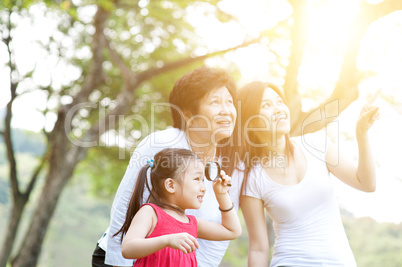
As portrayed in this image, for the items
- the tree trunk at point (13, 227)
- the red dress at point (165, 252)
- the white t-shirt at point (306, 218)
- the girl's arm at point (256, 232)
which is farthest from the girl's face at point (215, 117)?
the tree trunk at point (13, 227)

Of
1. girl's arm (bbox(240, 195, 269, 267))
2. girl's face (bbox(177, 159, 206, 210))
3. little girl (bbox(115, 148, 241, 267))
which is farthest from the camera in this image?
girl's arm (bbox(240, 195, 269, 267))

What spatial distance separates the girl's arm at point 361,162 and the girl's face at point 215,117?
77 centimetres

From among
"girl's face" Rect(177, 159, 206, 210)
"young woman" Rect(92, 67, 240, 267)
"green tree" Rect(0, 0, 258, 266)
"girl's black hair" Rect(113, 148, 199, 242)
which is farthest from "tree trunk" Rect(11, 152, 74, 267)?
"girl's face" Rect(177, 159, 206, 210)

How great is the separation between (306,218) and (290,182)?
0.26 meters

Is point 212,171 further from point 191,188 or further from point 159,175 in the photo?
point 159,175

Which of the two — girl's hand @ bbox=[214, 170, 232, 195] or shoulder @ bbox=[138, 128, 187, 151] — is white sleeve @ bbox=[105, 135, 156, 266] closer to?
shoulder @ bbox=[138, 128, 187, 151]

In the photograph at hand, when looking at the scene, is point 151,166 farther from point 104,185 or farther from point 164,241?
point 104,185

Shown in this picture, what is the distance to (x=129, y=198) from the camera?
8.80 feet

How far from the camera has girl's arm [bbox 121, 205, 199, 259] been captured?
2113mm

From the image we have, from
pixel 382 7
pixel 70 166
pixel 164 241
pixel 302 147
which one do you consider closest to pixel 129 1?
pixel 70 166

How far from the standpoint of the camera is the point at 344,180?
302 centimetres

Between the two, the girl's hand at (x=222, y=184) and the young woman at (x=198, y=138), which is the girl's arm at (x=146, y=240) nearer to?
the young woman at (x=198, y=138)

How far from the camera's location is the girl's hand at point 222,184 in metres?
2.60

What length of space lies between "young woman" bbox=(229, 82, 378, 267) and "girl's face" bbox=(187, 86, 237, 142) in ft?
0.77
